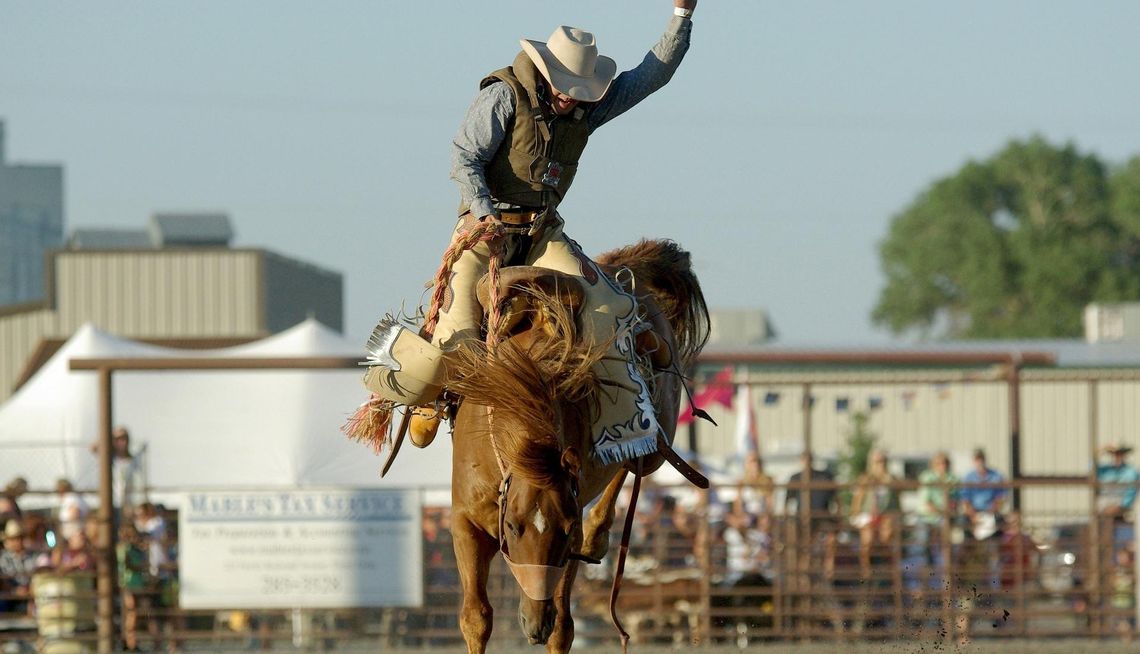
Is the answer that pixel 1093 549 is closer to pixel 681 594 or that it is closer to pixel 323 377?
pixel 681 594

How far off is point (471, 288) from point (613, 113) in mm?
917

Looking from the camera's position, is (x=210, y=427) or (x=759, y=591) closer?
(x=759, y=591)

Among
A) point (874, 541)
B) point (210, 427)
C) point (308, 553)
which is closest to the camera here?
point (308, 553)

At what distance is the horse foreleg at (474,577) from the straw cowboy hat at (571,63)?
155 centimetres

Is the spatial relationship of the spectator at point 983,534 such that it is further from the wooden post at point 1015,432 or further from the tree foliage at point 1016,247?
the tree foliage at point 1016,247

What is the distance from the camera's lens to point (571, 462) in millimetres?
5176

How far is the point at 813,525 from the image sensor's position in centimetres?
1094

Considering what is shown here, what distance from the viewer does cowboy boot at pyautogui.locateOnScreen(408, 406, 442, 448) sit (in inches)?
235

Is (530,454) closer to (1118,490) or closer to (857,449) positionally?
(1118,490)

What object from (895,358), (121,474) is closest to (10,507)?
(121,474)

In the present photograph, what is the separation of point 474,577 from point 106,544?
5.42 m

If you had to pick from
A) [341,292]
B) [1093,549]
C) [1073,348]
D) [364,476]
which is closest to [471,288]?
[1093,549]

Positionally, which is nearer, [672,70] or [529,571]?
[529,571]

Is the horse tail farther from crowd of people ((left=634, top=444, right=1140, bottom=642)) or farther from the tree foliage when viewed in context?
the tree foliage
